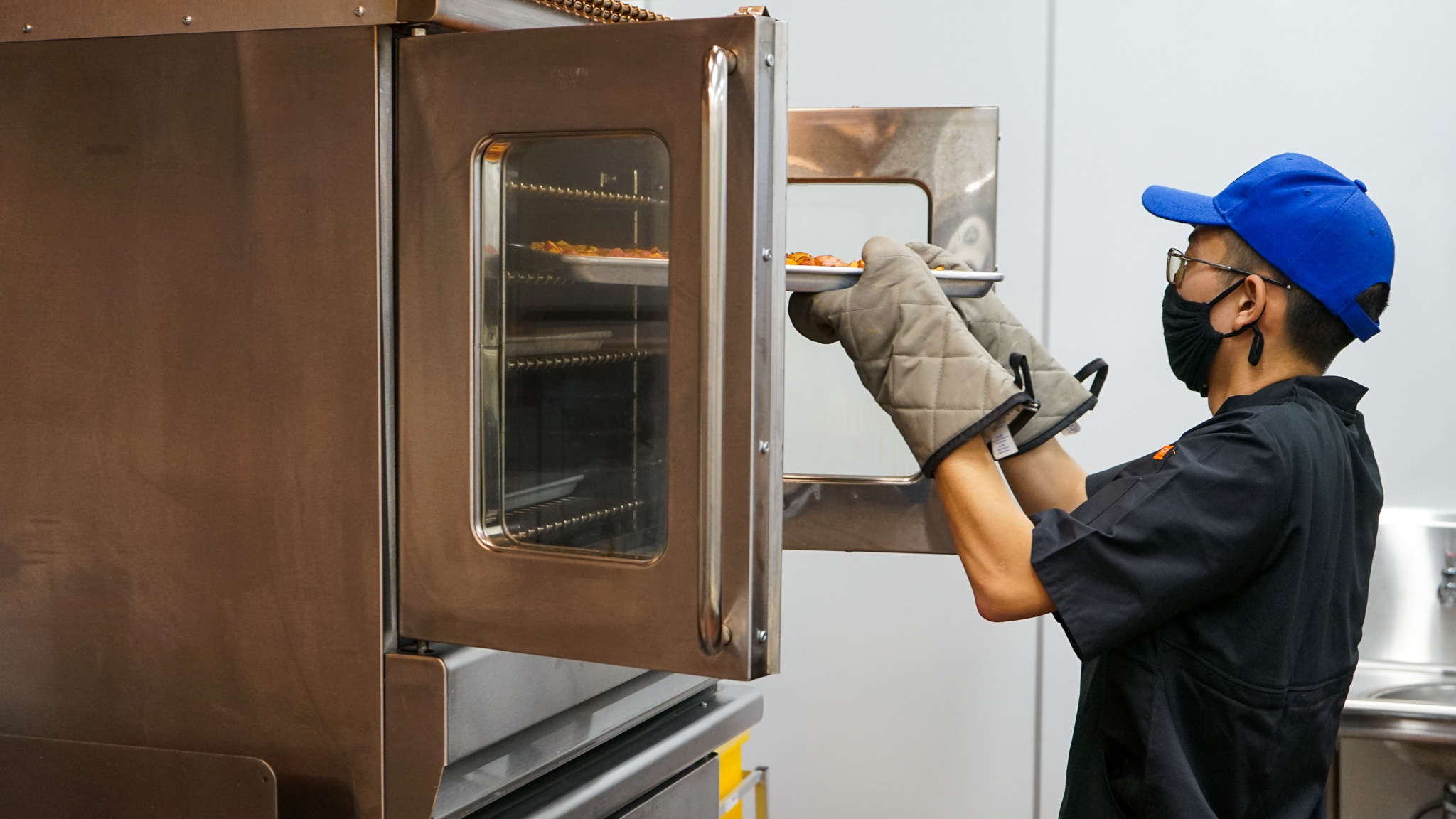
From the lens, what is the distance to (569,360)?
1394mm

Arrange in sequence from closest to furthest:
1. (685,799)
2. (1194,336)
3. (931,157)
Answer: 1. (1194,336)
2. (685,799)
3. (931,157)

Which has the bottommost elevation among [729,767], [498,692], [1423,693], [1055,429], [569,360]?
[729,767]

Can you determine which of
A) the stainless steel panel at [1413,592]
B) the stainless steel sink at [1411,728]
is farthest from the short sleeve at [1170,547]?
the stainless steel panel at [1413,592]

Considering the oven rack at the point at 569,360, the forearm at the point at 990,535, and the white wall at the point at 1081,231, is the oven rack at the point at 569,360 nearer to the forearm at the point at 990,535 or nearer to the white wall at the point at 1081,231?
the forearm at the point at 990,535

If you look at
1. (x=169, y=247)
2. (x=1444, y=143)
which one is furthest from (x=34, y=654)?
(x=1444, y=143)

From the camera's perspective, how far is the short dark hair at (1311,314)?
5.16 ft

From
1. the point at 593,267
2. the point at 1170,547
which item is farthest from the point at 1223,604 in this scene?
the point at 593,267

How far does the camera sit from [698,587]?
1.12 metres

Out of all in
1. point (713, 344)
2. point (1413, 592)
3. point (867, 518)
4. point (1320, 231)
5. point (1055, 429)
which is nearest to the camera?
point (713, 344)

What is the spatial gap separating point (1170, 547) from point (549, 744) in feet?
2.72

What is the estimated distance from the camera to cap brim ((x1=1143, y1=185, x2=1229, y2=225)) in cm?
164

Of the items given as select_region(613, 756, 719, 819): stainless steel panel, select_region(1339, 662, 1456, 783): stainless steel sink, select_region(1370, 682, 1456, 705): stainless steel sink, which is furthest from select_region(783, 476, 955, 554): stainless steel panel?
select_region(1370, 682, 1456, 705): stainless steel sink

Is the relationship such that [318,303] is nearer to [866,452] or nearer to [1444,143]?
[866,452]

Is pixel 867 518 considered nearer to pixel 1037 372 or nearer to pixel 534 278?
pixel 1037 372
